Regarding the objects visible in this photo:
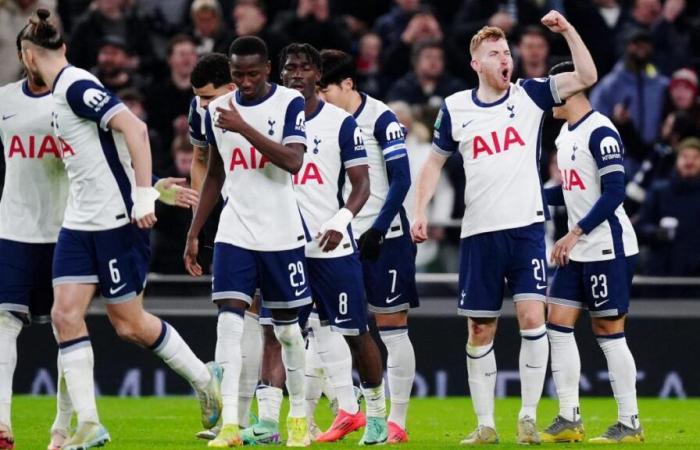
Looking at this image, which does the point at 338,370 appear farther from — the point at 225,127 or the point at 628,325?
the point at 628,325

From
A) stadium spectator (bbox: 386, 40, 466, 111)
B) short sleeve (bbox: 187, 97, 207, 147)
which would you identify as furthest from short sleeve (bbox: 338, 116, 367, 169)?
stadium spectator (bbox: 386, 40, 466, 111)

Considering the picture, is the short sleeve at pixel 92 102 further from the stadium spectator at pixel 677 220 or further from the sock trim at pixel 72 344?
the stadium spectator at pixel 677 220

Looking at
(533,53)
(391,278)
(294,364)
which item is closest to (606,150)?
(391,278)

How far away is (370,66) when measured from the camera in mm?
17875

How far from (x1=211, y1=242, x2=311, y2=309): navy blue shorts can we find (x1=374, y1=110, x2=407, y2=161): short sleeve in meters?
1.24

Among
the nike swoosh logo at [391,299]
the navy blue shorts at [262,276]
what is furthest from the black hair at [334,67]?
the navy blue shorts at [262,276]

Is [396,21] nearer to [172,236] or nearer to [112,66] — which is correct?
[112,66]

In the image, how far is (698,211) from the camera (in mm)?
14852

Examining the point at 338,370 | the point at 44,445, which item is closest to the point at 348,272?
the point at 338,370

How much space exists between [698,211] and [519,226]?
5.51 meters

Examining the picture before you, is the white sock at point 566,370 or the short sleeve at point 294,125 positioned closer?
the short sleeve at point 294,125

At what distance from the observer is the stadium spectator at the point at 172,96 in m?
16.7

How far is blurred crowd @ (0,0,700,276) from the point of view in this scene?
49.1ft

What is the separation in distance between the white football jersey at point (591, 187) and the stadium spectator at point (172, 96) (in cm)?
723
